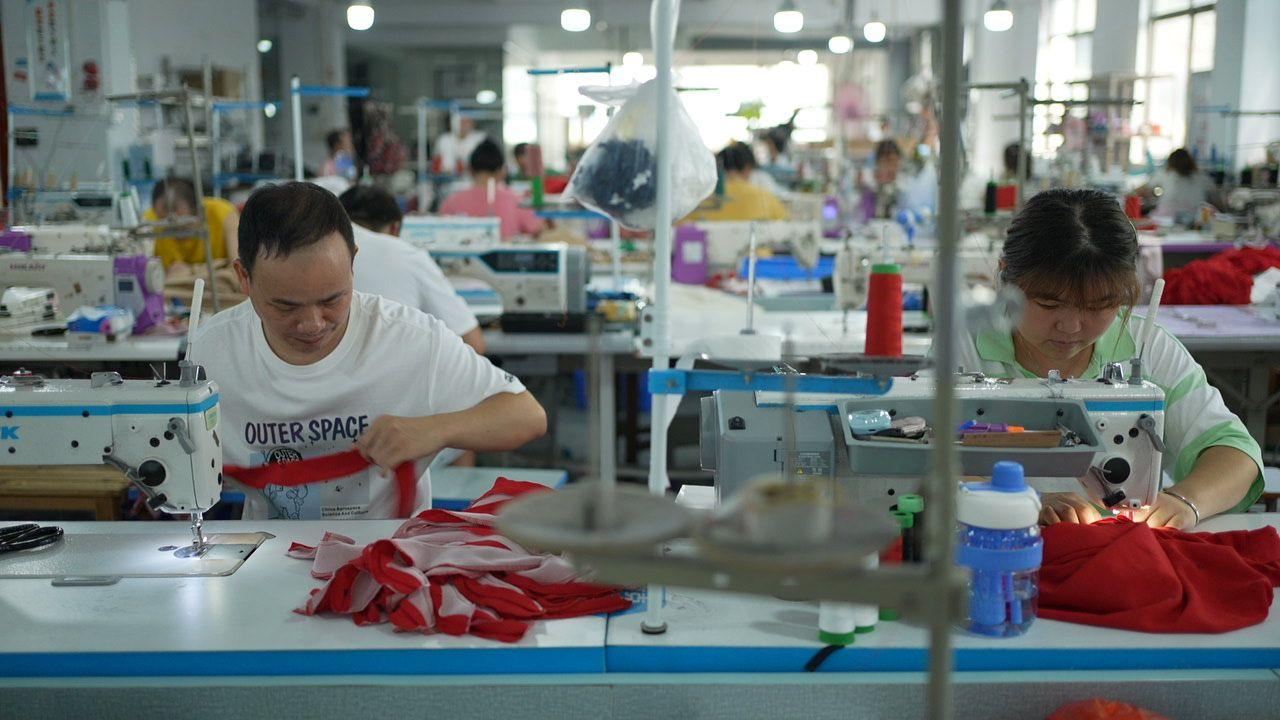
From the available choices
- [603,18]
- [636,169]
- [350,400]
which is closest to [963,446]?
[350,400]

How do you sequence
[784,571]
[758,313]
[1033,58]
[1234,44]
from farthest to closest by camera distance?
[1033,58] < [1234,44] < [758,313] < [784,571]

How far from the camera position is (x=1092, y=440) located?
1819 mm

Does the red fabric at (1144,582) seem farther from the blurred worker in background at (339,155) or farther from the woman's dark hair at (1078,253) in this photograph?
the blurred worker in background at (339,155)

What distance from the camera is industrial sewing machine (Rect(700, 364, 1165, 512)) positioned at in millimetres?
1752

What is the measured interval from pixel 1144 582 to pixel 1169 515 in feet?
1.30

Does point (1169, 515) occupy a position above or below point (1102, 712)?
above

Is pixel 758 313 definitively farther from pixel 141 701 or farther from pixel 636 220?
pixel 141 701

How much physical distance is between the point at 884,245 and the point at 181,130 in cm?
835

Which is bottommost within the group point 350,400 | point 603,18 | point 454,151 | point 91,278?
point 350,400

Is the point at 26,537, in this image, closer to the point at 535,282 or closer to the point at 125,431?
the point at 125,431

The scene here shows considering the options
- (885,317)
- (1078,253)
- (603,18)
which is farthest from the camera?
(603,18)

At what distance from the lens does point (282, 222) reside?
2.05 m

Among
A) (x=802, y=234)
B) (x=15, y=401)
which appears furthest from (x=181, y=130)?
(x=15, y=401)

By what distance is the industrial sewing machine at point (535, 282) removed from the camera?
4.23 m
